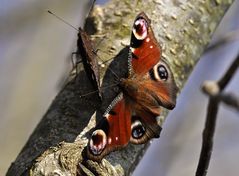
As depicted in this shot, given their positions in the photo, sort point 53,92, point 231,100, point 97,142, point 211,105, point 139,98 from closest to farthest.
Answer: point 231,100
point 211,105
point 97,142
point 139,98
point 53,92

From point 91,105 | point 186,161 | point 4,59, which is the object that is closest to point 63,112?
point 91,105

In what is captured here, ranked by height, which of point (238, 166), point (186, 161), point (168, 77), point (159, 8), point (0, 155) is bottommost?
point (238, 166)

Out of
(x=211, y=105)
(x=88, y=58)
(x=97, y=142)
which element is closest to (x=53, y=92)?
(x=88, y=58)

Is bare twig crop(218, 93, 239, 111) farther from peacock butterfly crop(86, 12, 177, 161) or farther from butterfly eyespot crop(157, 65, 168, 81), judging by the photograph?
butterfly eyespot crop(157, 65, 168, 81)

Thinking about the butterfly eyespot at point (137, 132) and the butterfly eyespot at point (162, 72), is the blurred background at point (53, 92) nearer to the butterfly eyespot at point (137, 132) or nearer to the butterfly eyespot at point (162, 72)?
the butterfly eyespot at point (162, 72)

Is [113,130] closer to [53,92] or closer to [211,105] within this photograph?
[211,105]

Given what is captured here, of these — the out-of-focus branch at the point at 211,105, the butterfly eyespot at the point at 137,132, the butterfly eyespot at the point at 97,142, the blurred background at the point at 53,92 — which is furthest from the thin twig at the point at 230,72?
the blurred background at the point at 53,92

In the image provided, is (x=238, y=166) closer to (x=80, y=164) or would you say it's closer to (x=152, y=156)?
(x=152, y=156)

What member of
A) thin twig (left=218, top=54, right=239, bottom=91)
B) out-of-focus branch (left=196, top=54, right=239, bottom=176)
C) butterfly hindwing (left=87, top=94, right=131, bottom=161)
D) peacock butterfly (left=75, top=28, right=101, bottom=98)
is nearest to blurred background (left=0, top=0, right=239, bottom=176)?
peacock butterfly (left=75, top=28, right=101, bottom=98)
